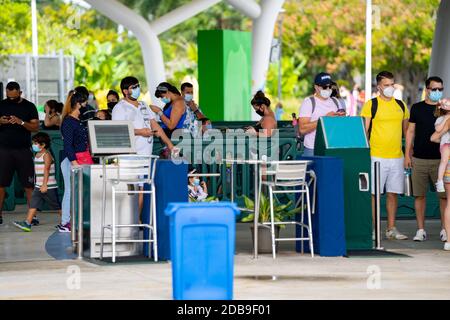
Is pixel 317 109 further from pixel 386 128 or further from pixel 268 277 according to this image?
pixel 268 277

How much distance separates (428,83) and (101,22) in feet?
254

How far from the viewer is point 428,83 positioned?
57.1 feet

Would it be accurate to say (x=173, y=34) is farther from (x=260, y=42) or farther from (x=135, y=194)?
(x=135, y=194)

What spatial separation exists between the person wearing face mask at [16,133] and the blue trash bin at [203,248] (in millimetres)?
8348

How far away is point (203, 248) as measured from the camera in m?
12.0

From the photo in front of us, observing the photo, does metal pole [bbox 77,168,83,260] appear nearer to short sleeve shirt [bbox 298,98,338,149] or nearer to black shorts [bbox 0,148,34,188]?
short sleeve shirt [bbox 298,98,338,149]

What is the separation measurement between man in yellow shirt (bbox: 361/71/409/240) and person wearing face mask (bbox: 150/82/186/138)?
11.0ft

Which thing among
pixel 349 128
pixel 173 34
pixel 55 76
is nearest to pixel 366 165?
pixel 349 128

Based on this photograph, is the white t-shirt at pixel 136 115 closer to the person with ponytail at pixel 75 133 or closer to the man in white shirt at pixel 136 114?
the man in white shirt at pixel 136 114

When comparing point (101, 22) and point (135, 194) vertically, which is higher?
point (101, 22)

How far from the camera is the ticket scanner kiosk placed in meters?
16.0

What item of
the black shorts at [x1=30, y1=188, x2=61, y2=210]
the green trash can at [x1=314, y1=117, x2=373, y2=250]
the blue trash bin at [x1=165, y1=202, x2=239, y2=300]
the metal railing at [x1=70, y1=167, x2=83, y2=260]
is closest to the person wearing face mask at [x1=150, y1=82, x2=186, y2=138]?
the black shorts at [x1=30, y1=188, x2=61, y2=210]

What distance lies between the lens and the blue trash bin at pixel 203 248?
39.1 feet
